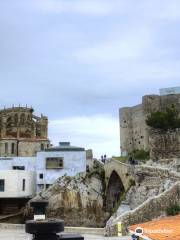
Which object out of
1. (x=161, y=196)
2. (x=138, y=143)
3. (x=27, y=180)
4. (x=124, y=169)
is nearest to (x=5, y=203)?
(x=27, y=180)

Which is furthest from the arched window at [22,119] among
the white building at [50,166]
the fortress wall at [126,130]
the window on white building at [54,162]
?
the window on white building at [54,162]

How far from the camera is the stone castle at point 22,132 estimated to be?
5219 cm

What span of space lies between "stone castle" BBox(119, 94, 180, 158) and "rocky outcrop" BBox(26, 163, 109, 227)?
27.3 ft

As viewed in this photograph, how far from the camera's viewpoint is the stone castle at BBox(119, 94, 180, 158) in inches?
1773

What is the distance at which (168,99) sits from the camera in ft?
164

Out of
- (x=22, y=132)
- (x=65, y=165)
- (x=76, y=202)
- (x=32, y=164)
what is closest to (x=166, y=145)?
(x=65, y=165)

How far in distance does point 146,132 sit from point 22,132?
1842 cm

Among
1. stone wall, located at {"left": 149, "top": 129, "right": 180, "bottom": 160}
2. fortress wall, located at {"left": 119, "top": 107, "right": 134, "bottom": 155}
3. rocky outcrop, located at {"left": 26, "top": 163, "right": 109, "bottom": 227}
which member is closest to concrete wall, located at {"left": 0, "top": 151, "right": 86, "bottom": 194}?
rocky outcrop, located at {"left": 26, "top": 163, "right": 109, "bottom": 227}

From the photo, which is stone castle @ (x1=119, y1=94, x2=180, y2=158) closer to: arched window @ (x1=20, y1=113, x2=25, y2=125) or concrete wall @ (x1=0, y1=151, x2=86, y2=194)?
concrete wall @ (x1=0, y1=151, x2=86, y2=194)

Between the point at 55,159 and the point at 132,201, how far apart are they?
11.9 metres

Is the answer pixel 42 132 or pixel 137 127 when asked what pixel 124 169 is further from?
pixel 42 132

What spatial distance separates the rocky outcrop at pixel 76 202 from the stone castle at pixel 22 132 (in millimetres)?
12245

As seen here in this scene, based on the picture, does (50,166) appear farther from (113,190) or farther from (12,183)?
(113,190)

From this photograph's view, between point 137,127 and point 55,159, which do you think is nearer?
point 55,159
